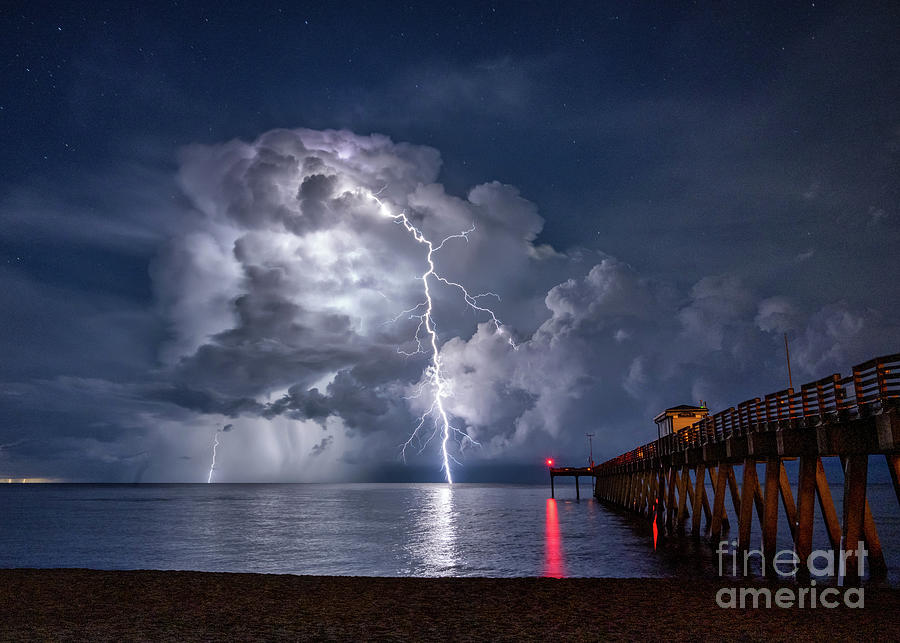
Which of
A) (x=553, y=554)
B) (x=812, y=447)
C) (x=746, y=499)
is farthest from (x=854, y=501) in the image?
(x=553, y=554)

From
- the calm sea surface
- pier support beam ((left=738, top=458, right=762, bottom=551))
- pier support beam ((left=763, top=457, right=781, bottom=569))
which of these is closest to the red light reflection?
the calm sea surface

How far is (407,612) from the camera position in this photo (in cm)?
1248

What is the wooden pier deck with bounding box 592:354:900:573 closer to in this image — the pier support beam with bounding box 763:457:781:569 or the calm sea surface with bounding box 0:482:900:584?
the pier support beam with bounding box 763:457:781:569

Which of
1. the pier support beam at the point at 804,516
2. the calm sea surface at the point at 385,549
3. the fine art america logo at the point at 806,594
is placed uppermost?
the pier support beam at the point at 804,516

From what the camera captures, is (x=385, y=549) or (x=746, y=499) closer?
(x=746, y=499)

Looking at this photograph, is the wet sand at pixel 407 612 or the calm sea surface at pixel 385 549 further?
the calm sea surface at pixel 385 549

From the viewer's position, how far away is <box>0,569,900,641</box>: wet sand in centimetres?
1066

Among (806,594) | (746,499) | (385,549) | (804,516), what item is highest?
(746,499)

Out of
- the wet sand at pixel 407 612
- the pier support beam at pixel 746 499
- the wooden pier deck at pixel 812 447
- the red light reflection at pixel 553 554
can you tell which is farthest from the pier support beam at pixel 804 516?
the red light reflection at pixel 553 554

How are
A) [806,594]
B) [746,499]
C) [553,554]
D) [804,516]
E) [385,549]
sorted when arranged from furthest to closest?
[385,549] → [553,554] → [746,499] → [804,516] → [806,594]

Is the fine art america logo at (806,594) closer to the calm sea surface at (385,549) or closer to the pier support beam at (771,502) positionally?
the pier support beam at (771,502)

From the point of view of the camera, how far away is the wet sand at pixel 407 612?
10.7 meters

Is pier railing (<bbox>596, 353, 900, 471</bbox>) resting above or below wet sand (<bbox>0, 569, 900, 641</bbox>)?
above

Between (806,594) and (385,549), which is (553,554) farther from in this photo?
(806,594)
